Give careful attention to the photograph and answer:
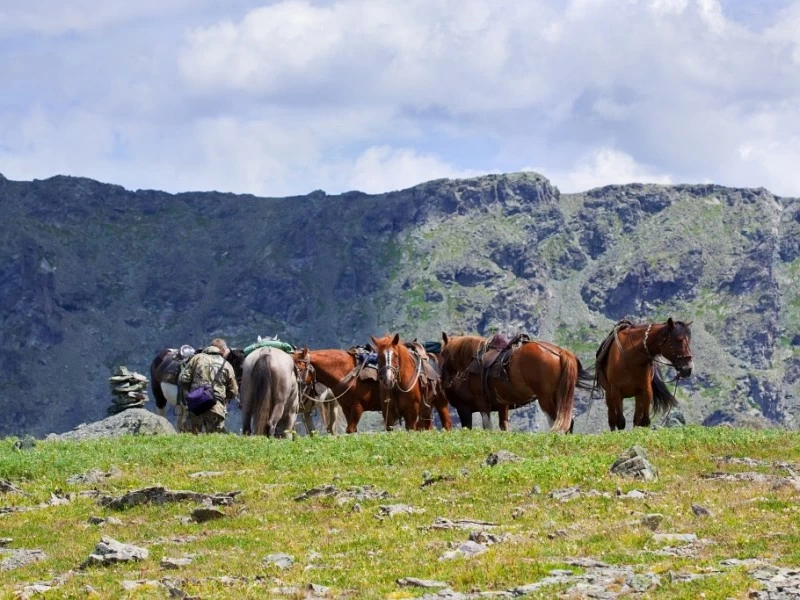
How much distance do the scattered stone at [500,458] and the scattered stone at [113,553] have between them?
27.1 ft

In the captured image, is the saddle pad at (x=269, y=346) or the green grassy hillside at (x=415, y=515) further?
the saddle pad at (x=269, y=346)

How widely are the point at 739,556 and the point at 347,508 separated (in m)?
7.13

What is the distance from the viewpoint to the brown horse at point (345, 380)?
130 feet

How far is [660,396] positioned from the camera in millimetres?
35781

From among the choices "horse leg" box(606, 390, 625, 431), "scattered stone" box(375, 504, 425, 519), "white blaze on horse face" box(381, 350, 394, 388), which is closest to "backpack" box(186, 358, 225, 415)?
"white blaze on horse face" box(381, 350, 394, 388)

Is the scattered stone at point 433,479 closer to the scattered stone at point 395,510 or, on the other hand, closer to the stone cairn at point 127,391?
the scattered stone at point 395,510

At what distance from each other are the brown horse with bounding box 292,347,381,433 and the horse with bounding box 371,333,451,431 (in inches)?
51.6

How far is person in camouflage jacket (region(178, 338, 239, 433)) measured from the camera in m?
38.1

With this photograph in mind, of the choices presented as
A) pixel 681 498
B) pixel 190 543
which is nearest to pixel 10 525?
pixel 190 543

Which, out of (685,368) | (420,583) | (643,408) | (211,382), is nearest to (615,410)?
(643,408)

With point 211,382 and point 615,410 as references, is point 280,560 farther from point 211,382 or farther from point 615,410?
point 211,382

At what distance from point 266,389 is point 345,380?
461cm

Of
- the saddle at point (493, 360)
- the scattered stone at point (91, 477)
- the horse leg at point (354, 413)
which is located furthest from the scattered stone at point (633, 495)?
the horse leg at point (354, 413)

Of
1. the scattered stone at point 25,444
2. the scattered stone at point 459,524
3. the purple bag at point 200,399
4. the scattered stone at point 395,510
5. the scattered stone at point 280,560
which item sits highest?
the purple bag at point 200,399
